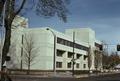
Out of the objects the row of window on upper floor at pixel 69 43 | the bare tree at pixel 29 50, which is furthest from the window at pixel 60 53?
the bare tree at pixel 29 50

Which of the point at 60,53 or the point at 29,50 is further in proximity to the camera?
the point at 60,53

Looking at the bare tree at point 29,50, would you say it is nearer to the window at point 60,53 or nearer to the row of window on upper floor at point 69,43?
the row of window on upper floor at point 69,43

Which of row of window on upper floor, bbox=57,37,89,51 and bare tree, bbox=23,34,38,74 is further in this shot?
row of window on upper floor, bbox=57,37,89,51

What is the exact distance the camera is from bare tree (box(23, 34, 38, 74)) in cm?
10271

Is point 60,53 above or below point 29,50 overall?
above

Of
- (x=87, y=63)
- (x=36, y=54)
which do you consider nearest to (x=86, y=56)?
(x=87, y=63)

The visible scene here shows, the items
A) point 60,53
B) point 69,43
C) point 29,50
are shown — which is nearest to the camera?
point 29,50

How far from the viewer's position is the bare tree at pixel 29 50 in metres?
103

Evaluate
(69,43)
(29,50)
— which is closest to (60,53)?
(69,43)

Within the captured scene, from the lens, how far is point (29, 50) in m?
102

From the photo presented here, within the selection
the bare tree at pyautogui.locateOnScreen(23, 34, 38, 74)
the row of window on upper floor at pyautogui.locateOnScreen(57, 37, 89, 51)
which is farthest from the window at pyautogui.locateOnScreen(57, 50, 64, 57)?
the bare tree at pyautogui.locateOnScreen(23, 34, 38, 74)

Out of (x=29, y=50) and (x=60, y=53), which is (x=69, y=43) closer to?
(x=60, y=53)

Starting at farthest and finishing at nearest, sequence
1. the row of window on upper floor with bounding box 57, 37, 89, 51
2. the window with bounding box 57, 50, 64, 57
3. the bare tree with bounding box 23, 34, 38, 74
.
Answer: the window with bounding box 57, 50, 64, 57 < the row of window on upper floor with bounding box 57, 37, 89, 51 < the bare tree with bounding box 23, 34, 38, 74

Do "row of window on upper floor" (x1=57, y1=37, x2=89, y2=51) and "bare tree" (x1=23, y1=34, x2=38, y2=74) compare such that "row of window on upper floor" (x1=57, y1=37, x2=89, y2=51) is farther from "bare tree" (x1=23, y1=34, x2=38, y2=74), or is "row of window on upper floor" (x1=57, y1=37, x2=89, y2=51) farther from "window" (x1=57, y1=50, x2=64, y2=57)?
"bare tree" (x1=23, y1=34, x2=38, y2=74)
